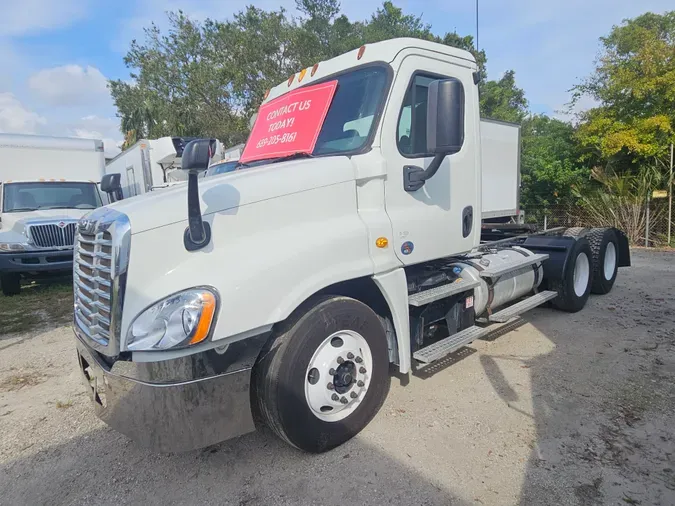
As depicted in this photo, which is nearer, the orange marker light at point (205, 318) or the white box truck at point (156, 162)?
the orange marker light at point (205, 318)

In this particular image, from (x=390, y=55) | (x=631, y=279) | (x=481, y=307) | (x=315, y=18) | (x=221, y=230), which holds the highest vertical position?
(x=315, y=18)

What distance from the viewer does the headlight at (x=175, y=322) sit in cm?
225

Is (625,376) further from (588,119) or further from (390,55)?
(588,119)

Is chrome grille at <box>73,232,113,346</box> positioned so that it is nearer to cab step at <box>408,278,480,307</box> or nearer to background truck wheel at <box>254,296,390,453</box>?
background truck wheel at <box>254,296,390,453</box>

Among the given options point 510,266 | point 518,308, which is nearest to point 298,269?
point 510,266

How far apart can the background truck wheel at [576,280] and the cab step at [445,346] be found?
235 centimetres

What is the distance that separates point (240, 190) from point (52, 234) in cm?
791

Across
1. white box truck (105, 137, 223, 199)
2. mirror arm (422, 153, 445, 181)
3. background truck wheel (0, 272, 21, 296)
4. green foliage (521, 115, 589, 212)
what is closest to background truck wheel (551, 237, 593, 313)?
mirror arm (422, 153, 445, 181)

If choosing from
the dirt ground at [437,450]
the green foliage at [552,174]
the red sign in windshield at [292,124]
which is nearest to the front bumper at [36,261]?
the dirt ground at [437,450]

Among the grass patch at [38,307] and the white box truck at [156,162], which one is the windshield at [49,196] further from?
the grass patch at [38,307]

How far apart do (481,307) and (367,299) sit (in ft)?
5.63

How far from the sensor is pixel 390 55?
10.7 feet

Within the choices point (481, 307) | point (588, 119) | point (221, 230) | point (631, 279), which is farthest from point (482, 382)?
point (588, 119)

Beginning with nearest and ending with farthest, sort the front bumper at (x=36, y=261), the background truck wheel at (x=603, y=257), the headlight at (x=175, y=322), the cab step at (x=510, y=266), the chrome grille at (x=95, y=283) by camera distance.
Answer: the headlight at (x=175, y=322) < the chrome grille at (x=95, y=283) < the cab step at (x=510, y=266) < the background truck wheel at (x=603, y=257) < the front bumper at (x=36, y=261)
